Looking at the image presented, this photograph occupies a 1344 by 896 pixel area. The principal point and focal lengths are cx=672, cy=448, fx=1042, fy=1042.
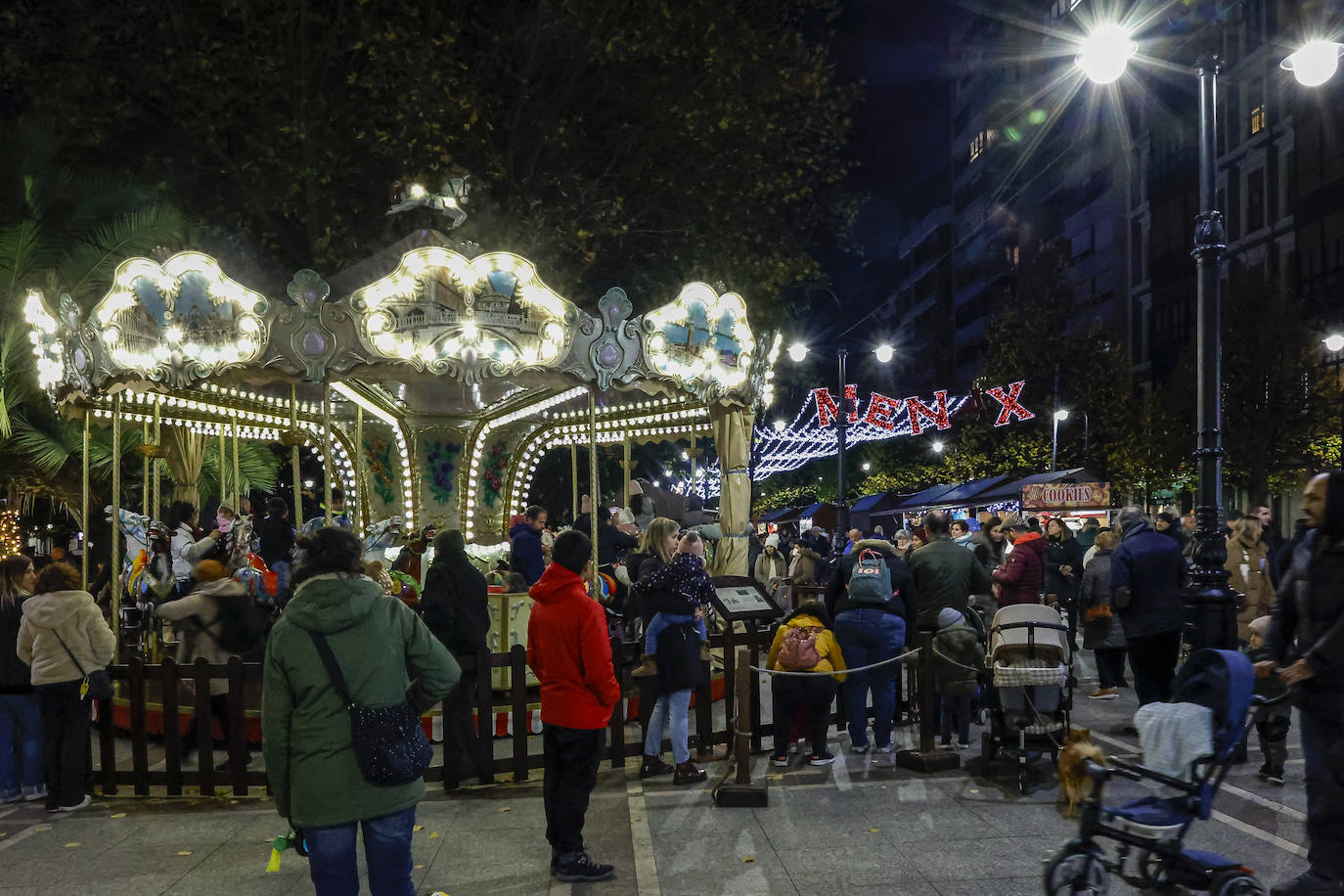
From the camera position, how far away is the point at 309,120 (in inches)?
654

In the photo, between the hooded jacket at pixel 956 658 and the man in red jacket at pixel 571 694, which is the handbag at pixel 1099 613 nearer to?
the hooded jacket at pixel 956 658

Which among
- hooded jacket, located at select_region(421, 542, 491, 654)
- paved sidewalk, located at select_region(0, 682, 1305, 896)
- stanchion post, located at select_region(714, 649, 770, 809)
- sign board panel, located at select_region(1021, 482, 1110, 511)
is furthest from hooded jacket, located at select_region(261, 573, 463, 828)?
sign board panel, located at select_region(1021, 482, 1110, 511)

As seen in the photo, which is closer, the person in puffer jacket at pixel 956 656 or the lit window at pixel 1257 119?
the person in puffer jacket at pixel 956 656

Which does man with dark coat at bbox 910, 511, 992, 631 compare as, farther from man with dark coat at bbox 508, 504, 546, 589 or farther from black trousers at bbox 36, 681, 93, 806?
black trousers at bbox 36, 681, 93, 806

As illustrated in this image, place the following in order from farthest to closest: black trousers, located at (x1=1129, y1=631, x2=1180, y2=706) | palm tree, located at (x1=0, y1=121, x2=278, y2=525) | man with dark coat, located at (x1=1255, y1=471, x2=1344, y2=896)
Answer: palm tree, located at (x1=0, y1=121, x2=278, y2=525)
black trousers, located at (x1=1129, y1=631, x2=1180, y2=706)
man with dark coat, located at (x1=1255, y1=471, x2=1344, y2=896)

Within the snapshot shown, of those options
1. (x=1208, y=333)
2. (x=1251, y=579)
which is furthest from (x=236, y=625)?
(x=1251, y=579)

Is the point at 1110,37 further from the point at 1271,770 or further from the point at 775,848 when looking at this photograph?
the point at 775,848

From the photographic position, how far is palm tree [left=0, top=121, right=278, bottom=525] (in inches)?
643

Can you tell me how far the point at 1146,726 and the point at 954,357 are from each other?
77.9 meters

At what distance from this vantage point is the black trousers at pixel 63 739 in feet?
23.4

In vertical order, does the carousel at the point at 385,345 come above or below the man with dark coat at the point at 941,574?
above

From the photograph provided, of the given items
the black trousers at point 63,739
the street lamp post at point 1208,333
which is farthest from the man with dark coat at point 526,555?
the street lamp post at point 1208,333

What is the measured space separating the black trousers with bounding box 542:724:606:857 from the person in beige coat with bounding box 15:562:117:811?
12.3 ft

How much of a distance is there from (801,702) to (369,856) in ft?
14.4
